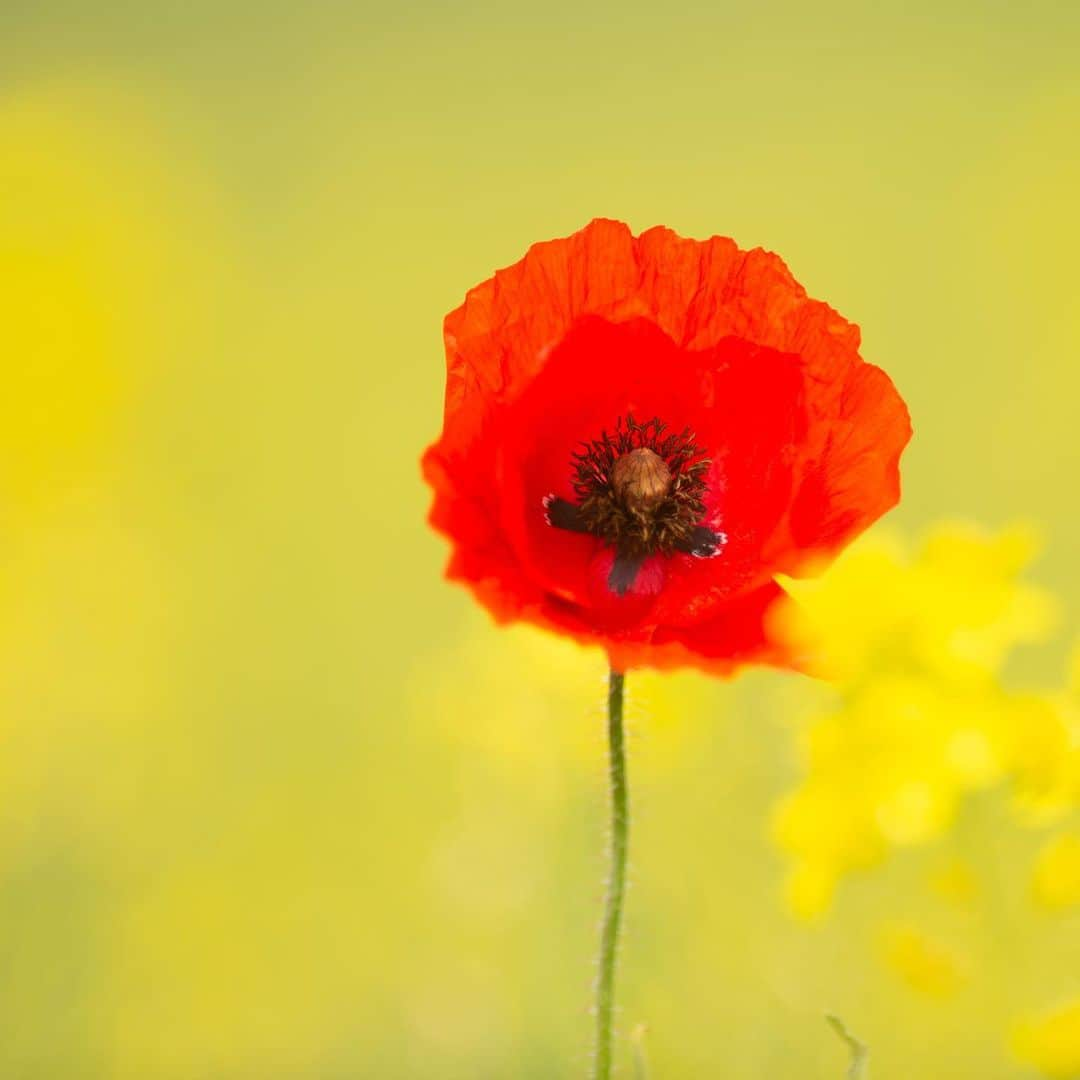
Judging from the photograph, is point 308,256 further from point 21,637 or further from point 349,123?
point 21,637

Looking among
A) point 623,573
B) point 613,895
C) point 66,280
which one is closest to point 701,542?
point 623,573

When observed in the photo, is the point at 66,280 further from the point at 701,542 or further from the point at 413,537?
the point at 701,542

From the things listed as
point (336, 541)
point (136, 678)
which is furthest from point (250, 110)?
point (136, 678)

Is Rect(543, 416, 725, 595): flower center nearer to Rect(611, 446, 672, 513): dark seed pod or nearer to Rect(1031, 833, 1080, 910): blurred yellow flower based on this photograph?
Rect(611, 446, 672, 513): dark seed pod

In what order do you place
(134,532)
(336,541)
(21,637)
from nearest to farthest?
(21,637) < (134,532) < (336,541)

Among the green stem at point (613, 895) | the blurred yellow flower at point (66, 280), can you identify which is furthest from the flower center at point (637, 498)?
the blurred yellow flower at point (66, 280)

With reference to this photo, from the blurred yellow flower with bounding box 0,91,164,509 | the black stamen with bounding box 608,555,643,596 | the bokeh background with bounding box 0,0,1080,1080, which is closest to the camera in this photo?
the black stamen with bounding box 608,555,643,596

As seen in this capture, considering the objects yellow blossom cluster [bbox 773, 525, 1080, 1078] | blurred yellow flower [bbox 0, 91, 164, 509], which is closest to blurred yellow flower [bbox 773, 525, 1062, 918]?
yellow blossom cluster [bbox 773, 525, 1080, 1078]
